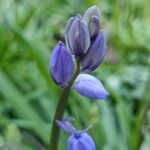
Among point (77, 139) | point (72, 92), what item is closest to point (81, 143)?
point (77, 139)

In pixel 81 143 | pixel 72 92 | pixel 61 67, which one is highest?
pixel 61 67

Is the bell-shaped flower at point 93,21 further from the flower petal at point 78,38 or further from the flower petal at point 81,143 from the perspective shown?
the flower petal at point 81,143

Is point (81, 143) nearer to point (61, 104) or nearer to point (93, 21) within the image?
point (61, 104)

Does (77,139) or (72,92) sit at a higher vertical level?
(77,139)

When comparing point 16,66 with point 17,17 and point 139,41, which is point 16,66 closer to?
point 17,17

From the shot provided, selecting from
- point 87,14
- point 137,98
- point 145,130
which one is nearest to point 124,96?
point 137,98

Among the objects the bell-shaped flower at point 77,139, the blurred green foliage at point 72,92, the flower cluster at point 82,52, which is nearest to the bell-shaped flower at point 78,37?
the flower cluster at point 82,52

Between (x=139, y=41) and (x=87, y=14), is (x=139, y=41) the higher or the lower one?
the lower one
